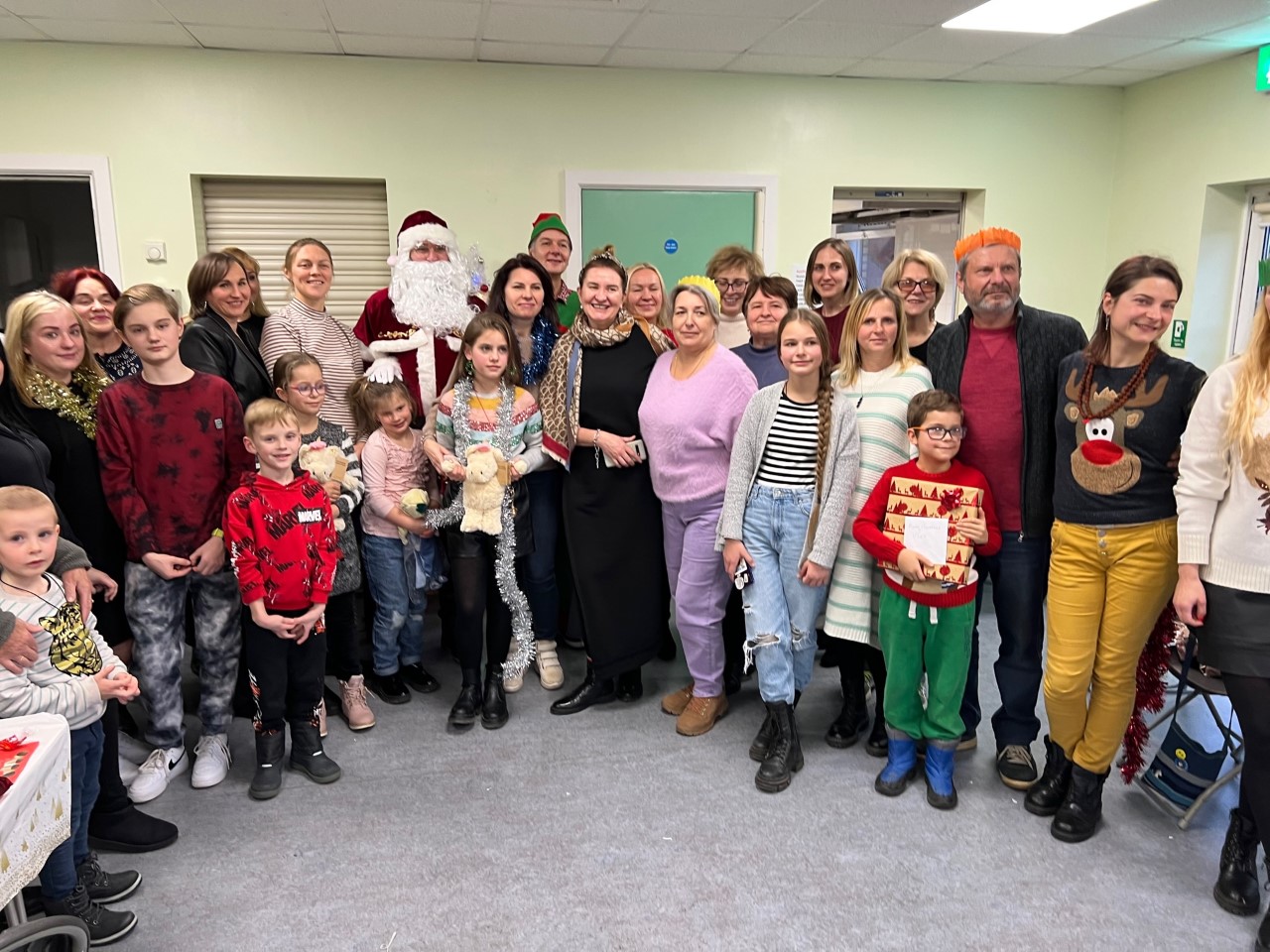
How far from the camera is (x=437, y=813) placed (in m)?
2.59

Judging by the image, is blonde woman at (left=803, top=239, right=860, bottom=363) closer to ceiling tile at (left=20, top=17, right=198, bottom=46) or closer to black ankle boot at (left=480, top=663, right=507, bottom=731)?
black ankle boot at (left=480, top=663, right=507, bottom=731)

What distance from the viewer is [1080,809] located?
2451 millimetres

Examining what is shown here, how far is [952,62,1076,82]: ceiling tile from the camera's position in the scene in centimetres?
529

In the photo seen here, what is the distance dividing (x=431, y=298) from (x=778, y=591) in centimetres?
187

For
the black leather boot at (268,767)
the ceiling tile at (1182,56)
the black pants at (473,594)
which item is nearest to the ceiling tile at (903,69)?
the ceiling tile at (1182,56)

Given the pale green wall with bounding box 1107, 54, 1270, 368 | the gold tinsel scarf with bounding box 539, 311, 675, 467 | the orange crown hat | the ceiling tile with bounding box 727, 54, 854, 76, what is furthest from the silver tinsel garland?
the pale green wall with bounding box 1107, 54, 1270, 368

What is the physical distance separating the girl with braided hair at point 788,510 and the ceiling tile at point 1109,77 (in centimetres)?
414

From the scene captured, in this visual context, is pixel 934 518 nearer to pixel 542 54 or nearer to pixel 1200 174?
pixel 542 54

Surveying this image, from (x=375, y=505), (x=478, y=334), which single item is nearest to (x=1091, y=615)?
(x=478, y=334)

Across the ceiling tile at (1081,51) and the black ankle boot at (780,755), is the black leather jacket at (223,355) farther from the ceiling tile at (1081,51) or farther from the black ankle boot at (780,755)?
the ceiling tile at (1081,51)

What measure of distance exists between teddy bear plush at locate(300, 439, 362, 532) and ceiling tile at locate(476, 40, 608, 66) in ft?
9.26

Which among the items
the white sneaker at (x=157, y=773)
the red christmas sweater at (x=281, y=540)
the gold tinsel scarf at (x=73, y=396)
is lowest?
the white sneaker at (x=157, y=773)

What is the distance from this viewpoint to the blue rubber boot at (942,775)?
8.52 feet

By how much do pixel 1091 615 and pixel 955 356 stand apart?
85cm
